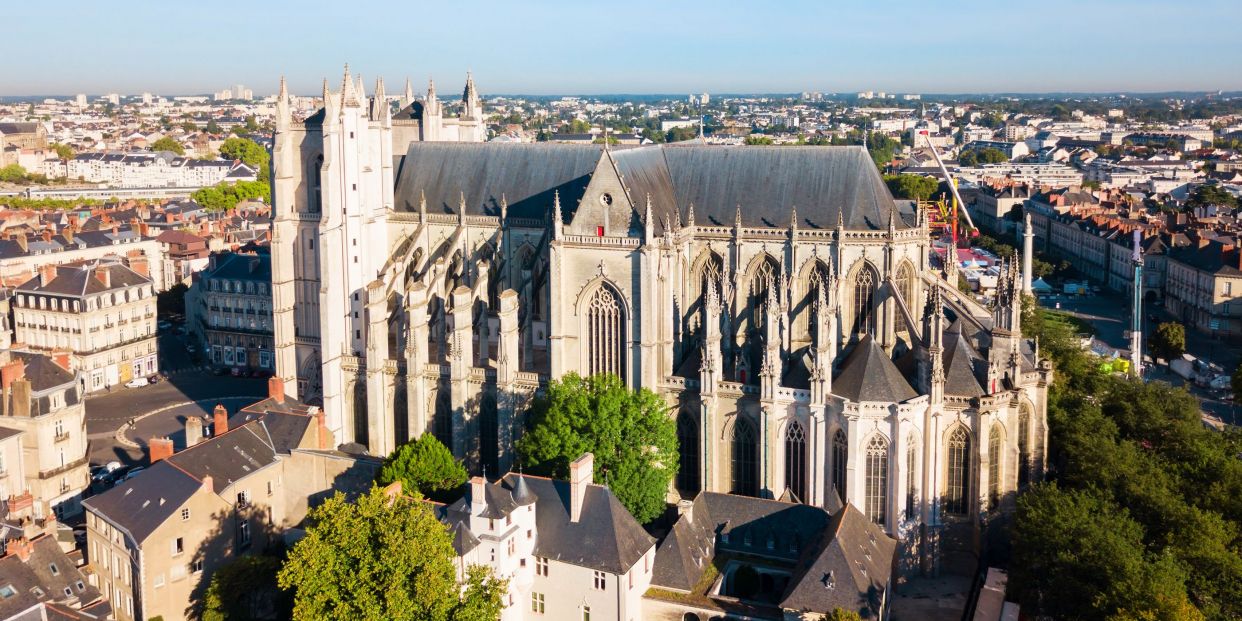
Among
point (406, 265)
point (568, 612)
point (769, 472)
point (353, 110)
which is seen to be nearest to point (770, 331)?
point (769, 472)

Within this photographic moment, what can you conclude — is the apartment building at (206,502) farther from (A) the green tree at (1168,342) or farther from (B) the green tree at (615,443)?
(A) the green tree at (1168,342)

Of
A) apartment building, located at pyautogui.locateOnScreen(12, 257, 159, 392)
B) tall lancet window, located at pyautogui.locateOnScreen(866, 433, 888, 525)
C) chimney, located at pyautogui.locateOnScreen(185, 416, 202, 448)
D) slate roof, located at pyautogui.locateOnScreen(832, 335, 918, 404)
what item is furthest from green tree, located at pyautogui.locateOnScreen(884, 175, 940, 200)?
chimney, located at pyautogui.locateOnScreen(185, 416, 202, 448)

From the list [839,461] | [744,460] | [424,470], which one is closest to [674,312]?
[744,460]

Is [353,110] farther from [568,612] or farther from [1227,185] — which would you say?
[1227,185]

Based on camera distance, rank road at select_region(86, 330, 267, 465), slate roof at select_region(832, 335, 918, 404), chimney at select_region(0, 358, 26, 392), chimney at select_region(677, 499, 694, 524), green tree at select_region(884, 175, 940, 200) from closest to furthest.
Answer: chimney at select_region(677, 499, 694, 524)
slate roof at select_region(832, 335, 918, 404)
chimney at select_region(0, 358, 26, 392)
road at select_region(86, 330, 267, 465)
green tree at select_region(884, 175, 940, 200)

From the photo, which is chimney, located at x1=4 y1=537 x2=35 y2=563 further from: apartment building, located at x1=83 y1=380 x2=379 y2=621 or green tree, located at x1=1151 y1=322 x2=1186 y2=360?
green tree, located at x1=1151 y1=322 x2=1186 y2=360

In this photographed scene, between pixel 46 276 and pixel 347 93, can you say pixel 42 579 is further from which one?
pixel 46 276

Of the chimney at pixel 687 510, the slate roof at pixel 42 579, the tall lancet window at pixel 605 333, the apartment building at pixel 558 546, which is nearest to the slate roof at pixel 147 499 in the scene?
the slate roof at pixel 42 579
